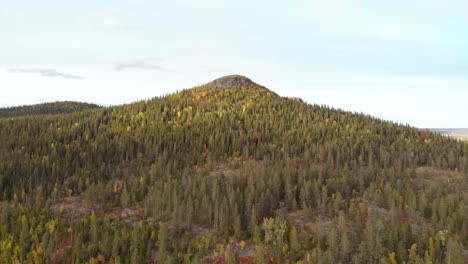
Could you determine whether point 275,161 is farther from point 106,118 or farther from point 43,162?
point 106,118

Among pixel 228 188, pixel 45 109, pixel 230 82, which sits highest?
pixel 230 82

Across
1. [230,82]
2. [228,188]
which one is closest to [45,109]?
[230,82]

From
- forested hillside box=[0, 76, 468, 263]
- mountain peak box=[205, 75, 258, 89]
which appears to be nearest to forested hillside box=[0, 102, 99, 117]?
mountain peak box=[205, 75, 258, 89]

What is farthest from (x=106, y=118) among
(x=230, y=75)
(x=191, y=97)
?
(x=230, y=75)

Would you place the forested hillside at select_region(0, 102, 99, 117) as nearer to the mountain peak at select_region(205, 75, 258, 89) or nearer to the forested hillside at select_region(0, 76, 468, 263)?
the mountain peak at select_region(205, 75, 258, 89)

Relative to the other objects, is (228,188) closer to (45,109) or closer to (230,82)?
(230,82)

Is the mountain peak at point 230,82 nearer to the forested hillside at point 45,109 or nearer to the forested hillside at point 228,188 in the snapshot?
the forested hillside at point 228,188
